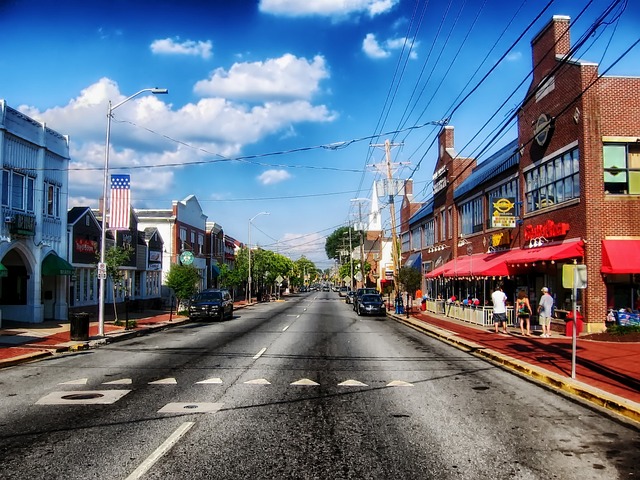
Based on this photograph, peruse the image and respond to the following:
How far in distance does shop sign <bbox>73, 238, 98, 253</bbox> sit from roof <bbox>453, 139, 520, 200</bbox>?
2124 centimetres

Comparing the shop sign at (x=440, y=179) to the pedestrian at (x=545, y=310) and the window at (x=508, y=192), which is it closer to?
the window at (x=508, y=192)

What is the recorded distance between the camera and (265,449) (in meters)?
6.49

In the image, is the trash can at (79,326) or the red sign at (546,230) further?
the red sign at (546,230)

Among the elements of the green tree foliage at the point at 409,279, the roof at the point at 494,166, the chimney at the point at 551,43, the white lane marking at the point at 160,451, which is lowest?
the white lane marking at the point at 160,451

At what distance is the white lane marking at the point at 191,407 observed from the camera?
843 cm

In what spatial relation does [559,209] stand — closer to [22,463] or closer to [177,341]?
[177,341]

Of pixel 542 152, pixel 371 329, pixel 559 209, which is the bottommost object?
pixel 371 329

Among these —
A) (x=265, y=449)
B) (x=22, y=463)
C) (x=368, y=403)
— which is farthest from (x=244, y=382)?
(x=22, y=463)

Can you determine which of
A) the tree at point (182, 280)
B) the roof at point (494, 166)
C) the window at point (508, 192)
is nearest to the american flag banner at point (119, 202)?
the tree at point (182, 280)

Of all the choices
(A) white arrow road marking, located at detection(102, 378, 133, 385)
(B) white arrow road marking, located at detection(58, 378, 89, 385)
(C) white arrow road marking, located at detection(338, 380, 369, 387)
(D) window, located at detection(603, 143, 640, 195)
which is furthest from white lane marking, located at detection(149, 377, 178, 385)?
(D) window, located at detection(603, 143, 640, 195)

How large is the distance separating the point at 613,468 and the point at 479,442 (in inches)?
58.1

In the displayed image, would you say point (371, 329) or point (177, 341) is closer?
point (177, 341)

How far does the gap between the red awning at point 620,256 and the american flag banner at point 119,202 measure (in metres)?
18.7

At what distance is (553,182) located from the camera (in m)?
22.0
